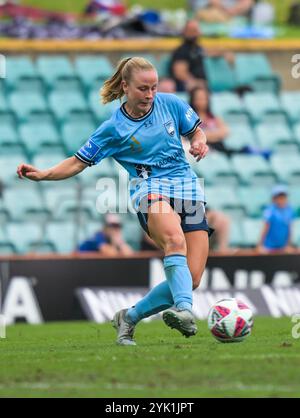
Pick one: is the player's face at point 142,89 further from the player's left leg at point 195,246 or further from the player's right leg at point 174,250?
the player's left leg at point 195,246

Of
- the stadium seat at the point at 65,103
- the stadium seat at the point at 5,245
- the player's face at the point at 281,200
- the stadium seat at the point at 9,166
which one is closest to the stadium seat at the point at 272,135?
the player's face at the point at 281,200

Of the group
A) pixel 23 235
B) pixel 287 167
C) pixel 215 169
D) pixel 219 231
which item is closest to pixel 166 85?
pixel 215 169

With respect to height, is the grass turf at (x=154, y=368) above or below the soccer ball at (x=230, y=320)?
below

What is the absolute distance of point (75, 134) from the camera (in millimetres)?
19422

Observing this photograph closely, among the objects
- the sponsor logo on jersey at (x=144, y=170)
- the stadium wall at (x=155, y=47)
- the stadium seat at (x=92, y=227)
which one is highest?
the stadium wall at (x=155, y=47)

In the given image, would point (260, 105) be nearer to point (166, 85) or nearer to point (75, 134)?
point (166, 85)

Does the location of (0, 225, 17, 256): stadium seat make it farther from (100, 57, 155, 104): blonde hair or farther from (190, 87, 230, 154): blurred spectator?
(100, 57, 155, 104): blonde hair

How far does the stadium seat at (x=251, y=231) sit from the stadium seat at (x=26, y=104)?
396cm

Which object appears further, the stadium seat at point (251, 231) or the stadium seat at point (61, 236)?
the stadium seat at point (251, 231)

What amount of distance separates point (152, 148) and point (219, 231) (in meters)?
7.99

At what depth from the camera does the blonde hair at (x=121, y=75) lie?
932cm

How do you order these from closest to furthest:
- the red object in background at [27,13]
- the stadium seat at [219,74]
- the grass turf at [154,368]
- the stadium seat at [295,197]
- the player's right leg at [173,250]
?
1. the grass turf at [154,368]
2. the player's right leg at [173,250]
3. the stadium seat at [295,197]
4. the stadium seat at [219,74]
5. the red object in background at [27,13]

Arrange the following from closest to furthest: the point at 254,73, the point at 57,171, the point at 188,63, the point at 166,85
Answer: the point at 57,171, the point at 166,85, the point at 188,63, the point at 254,73

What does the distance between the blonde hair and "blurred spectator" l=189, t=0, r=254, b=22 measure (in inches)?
558
